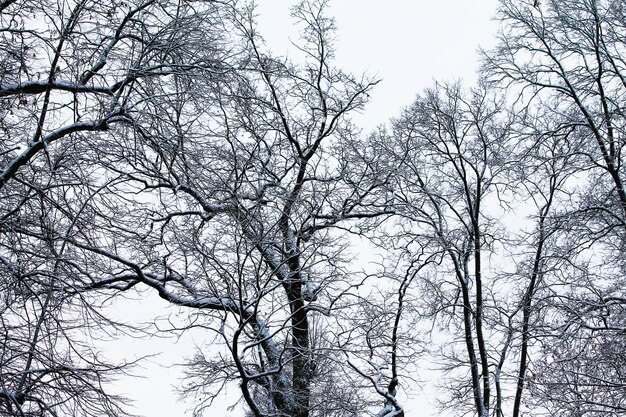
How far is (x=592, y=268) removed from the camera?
521 inches

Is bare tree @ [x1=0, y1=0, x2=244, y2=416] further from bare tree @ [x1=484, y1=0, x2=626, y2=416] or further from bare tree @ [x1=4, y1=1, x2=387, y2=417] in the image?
bare tree @ [x1=484, y1=0, x2=626, y2=416]

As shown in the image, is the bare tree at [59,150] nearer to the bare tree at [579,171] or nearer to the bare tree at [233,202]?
the bare tree at [233,202]

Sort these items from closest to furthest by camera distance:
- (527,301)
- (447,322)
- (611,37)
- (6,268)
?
1. (6,268)
2. (611,37)
3. (527,301)
4. (447,322)

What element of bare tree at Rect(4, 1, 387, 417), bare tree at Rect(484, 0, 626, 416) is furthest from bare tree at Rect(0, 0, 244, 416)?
bare tree at Rect(484, 0, 626, 416)

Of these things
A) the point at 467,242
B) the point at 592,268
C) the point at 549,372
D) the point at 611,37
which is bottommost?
the point at 549,372

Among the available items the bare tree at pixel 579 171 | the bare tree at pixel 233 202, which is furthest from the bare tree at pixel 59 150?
the bare tree at pixel 579 171

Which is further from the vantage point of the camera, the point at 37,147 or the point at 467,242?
the point at 467,242

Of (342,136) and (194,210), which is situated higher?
(342,136)

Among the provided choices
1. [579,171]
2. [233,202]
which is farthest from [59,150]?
[579,171]

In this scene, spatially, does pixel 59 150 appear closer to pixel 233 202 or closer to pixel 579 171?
pixel 233 202

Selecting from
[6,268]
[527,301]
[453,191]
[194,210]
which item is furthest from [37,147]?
[453,191]

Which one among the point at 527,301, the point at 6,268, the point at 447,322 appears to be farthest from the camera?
the point at 447,322

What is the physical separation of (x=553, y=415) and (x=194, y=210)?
21.2 feet

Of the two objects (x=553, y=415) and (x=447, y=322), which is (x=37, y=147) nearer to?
(x=553, y=415)
